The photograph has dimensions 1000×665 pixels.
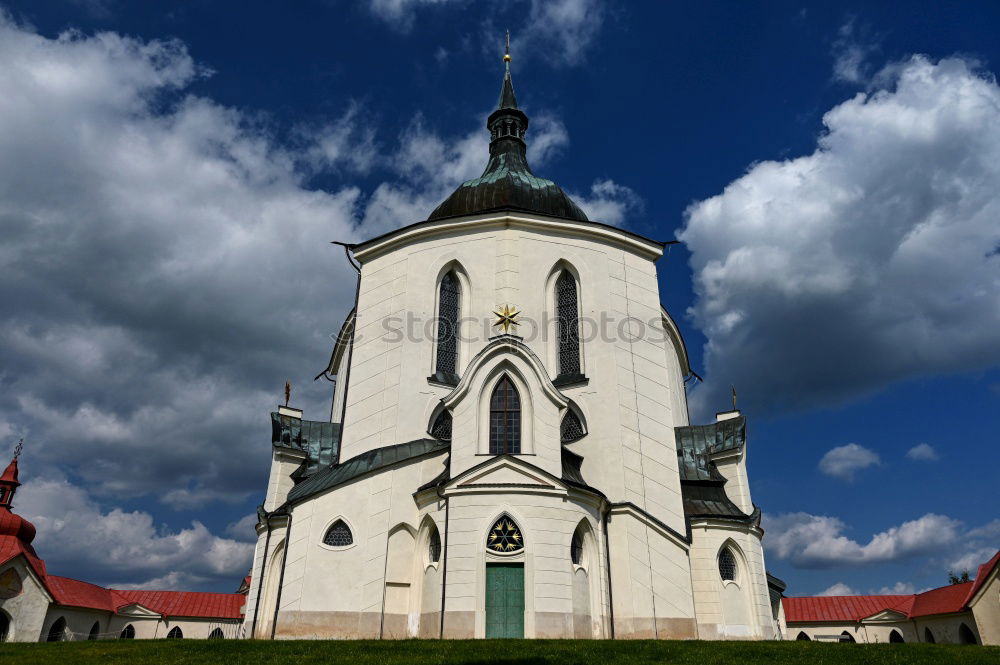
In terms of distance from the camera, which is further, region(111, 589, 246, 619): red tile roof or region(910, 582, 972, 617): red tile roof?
region(111, 589, 246, 619): red tile roof

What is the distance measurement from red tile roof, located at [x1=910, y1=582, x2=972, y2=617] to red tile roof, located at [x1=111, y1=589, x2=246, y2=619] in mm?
41602

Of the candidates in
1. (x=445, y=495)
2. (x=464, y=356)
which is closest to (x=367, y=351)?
(x=464, y=356)

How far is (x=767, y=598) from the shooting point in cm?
2542

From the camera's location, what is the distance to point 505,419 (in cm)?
2230

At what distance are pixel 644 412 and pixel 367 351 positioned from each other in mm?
11046

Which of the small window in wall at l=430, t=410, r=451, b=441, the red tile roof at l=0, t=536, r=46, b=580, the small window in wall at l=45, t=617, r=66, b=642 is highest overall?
the small window in wall at l=430, t=410, r=451, b=441

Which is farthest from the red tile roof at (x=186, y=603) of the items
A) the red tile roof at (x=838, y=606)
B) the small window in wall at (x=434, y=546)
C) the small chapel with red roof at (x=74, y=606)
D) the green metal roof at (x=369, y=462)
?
the red tile roof at (x=838, y=606)

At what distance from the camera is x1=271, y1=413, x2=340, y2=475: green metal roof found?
29516 millimetres

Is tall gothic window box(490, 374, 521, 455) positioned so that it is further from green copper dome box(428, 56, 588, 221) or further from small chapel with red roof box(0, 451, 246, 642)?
small chapel with red roof box(0, 451, 246, 642)

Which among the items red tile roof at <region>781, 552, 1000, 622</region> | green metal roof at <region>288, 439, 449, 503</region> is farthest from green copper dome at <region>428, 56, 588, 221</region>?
red tile roof at <region>781, 552, 1000, 622</region>

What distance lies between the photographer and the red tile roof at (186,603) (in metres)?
46.8

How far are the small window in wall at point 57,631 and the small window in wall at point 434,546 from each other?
24.7m

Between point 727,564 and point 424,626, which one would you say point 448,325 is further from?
point 727,564

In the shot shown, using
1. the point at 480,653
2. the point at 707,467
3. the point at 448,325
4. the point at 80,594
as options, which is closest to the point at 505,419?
the point at 448,325
